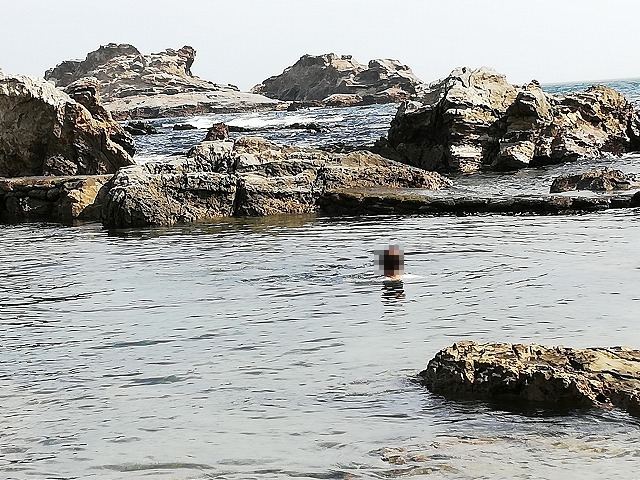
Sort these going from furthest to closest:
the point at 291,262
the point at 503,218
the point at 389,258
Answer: the point at 503,218
the point at 291,262
the point at 389,258

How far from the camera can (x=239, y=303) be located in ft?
27.3

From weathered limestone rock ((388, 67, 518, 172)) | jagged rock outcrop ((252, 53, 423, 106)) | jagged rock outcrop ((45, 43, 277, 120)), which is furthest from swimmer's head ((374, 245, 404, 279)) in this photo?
jagged rock outcrop ((252, 53, 423, 106))

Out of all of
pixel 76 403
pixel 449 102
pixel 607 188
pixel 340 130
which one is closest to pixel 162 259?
pixel 76 403

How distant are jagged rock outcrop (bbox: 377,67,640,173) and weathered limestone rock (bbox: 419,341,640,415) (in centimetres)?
1930

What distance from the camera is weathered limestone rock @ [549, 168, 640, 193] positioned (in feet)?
57.6

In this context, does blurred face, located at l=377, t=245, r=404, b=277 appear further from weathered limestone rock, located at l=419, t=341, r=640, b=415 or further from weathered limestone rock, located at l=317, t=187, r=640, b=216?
weathered limestone rock, located at l=317, t=187, r=640, b=216

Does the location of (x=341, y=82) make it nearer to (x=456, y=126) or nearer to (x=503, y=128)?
(x=503, y=128)

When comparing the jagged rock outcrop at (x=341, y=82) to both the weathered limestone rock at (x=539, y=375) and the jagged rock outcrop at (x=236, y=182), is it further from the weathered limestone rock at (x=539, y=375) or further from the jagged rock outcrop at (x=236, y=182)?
the weathered limestone rock at (x=539, y=375)

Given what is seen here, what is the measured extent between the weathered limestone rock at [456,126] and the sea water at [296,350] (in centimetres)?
1301

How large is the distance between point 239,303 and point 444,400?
11.7 ft

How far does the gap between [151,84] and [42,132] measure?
96.3m

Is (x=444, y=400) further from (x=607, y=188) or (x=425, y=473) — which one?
(x=607, y=188)

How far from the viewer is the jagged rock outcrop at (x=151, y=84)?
299 feet

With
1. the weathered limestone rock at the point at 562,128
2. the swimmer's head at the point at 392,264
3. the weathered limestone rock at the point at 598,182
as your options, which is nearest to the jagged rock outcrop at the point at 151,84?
the weathered limestone rock at the point at 562,128
